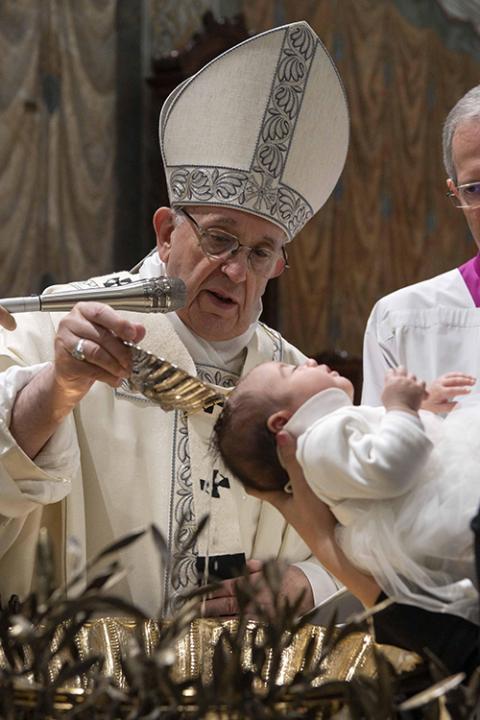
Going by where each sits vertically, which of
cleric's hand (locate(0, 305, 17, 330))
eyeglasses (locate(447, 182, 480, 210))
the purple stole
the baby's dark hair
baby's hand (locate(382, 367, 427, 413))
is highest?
eyeglasses (locate(447, 182, 480, 210))

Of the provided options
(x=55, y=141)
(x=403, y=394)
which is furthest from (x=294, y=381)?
(x=55, y=141)

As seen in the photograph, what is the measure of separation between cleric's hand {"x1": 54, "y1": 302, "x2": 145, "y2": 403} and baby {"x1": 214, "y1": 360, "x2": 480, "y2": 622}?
320 mm

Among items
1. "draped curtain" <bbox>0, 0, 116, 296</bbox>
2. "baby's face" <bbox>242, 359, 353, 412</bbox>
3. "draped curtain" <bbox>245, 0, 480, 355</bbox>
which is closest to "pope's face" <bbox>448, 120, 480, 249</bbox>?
"baby's face" <bbox>242, 359, 353, 412</bbox>

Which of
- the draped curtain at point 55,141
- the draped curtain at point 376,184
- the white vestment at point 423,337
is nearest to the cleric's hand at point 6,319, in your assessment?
the white vestment at point 423,337

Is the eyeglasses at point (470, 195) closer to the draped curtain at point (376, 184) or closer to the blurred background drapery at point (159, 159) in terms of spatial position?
the blurred background drapery at point (159, 159)

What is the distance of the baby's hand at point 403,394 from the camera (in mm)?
2240

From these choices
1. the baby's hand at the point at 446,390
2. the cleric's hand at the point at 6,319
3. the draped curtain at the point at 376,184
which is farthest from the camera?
the draped curtain at the point at 376,184

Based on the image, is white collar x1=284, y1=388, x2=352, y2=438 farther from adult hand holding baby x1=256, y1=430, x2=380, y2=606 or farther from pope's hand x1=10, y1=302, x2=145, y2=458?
pope's hand x1=10, y1=302, x2=145, y2=458

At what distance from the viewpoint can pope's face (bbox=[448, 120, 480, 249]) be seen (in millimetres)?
3488

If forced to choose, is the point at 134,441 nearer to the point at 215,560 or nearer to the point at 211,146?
the point at 215,560

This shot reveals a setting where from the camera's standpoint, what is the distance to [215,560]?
330 centimetres

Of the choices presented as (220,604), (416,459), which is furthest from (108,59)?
(416,459)

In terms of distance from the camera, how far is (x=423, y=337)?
3721 mm

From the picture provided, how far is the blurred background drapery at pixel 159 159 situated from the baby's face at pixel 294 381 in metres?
2.92
